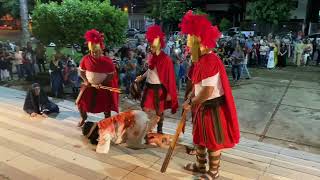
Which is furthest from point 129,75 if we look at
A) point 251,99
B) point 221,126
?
point 221,126

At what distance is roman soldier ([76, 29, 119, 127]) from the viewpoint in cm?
531

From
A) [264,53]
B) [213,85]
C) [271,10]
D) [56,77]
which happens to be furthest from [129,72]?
[271,10]

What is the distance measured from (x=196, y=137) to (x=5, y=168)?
2.32 meters

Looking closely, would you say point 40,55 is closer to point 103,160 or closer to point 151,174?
point 103,160

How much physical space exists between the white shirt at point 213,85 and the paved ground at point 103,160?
1018 millimetres

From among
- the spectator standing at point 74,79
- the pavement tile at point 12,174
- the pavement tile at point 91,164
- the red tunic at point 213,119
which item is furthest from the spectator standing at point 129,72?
the red tunic at point 213,119

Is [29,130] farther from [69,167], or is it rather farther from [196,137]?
[196,137]

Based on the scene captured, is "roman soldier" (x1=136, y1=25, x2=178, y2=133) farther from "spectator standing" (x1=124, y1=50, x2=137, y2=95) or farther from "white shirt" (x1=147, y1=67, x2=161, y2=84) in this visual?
"spectator standing" (x1=124, y1=50, x2=137, y2=95)

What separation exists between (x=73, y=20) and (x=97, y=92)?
6111mm

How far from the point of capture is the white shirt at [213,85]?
3.38 metres

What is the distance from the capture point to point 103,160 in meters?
4.30

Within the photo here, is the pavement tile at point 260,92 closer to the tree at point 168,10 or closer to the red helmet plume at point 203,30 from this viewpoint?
the red helmet plume at point 203,30

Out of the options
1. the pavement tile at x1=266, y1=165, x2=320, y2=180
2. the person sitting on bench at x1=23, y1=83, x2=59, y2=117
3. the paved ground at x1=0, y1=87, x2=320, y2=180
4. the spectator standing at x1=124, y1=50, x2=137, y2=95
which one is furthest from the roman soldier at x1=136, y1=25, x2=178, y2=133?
the spectator standing at x1=124, y1=50, x2=137, y2=95

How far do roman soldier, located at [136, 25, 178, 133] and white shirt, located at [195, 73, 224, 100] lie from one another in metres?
1.55
